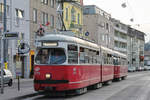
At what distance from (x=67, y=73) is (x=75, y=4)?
42.8 meters

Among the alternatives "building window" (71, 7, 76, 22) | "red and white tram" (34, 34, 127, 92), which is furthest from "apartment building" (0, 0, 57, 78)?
"red and white tram" (34, 34, 127, 92)

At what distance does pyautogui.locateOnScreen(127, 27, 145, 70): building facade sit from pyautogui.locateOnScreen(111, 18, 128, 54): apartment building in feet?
19.0

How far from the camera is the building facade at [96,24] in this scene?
253 feet

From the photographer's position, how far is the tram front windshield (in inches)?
708

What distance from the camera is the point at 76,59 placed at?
18.9 meters

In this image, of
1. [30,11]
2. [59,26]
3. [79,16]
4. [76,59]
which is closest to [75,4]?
[79,16]

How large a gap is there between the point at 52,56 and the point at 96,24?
60.2m

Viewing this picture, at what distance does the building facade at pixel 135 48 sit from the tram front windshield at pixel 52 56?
97548 mm

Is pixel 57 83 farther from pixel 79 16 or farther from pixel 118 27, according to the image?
pixel 118 27

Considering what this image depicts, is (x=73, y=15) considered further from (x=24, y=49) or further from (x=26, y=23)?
(x=24, y=49)

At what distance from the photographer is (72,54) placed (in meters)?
18.6

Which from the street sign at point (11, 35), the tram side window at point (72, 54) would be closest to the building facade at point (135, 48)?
the tram side window at point (72, 54)

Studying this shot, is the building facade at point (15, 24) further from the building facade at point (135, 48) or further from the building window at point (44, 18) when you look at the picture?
the building facade at point (135, 48)

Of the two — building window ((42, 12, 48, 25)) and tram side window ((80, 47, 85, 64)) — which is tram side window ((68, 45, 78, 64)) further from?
building window ((42, 12, 48, 25))
